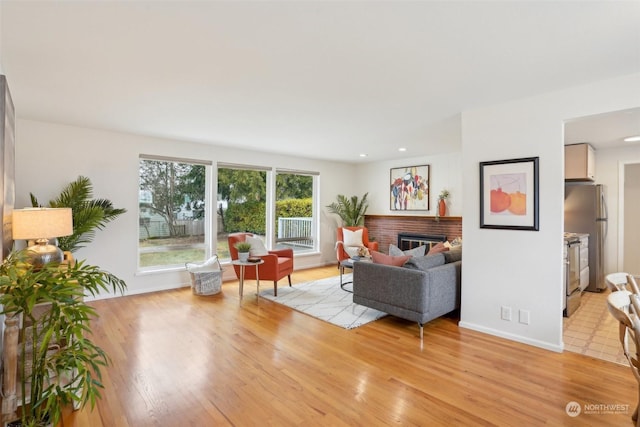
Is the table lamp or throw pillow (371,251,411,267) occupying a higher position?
the table lamp

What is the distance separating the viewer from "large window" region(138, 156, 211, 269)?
16.5ft

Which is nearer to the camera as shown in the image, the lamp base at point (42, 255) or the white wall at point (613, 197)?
the lamp base at point (42, 255)

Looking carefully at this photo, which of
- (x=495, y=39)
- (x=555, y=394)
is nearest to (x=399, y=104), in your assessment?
(x=495, y=39)

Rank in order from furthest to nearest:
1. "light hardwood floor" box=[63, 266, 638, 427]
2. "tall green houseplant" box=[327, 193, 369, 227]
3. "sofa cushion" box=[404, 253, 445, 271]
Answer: "tall green houseplant" box=[327, 193, 369, 227]
"sofa cushion" box=[404, 253, 445, 271]
"light hardwood floor" box=[63, 266, 638, 427]

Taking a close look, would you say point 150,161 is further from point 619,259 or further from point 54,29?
point 619,259

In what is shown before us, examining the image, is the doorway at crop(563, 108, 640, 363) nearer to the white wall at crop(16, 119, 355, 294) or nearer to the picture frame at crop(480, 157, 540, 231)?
the picture frame at crop(480, 157, 540, 231)

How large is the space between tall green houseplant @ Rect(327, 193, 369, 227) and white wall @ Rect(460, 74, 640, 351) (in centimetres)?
399

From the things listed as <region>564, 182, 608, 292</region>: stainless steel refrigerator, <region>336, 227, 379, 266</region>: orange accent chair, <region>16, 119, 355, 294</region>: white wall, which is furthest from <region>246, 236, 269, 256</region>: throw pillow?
<region>564, 182, 608, 292</region>: stainless steel refrigerator

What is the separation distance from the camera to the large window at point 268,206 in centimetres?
584

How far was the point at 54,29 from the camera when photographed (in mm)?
1979

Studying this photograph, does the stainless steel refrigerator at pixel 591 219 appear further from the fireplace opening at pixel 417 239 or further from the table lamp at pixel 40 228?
the table lamp at pixel 40 228

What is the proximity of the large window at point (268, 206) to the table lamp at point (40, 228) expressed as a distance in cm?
308

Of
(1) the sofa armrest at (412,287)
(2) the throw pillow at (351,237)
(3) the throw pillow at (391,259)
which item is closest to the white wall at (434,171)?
(2) the throw pillow at (351,237)

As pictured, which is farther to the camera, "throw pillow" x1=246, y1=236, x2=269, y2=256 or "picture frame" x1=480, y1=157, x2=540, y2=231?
"throw pillow" x1=246, y1=236, x2=269, y2=256
